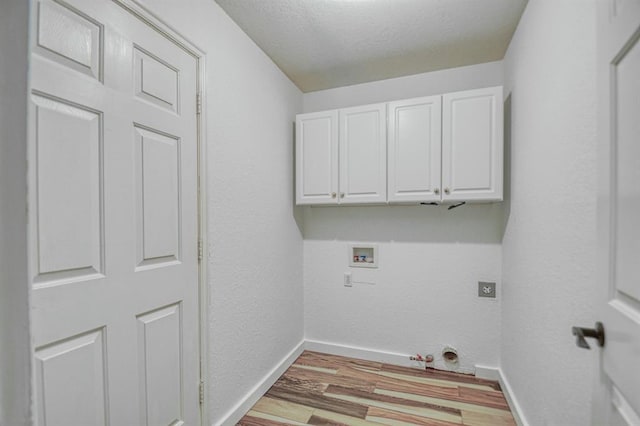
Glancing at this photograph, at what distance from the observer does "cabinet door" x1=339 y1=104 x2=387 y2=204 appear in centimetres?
218

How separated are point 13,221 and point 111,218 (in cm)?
77

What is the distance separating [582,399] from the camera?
105cm

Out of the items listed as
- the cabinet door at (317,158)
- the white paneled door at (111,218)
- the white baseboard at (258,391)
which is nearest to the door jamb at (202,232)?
the white paneled door at (111,218)

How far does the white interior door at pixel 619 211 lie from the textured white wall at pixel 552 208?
16cm

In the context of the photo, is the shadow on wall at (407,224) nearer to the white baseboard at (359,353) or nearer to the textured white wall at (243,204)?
the textured white wall at (243,204)

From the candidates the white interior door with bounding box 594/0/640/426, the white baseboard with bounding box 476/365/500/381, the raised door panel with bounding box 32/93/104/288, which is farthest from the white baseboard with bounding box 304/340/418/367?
the raised door panel with bounding box 32/93/104/288

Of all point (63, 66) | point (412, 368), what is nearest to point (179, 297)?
point (63, 66)

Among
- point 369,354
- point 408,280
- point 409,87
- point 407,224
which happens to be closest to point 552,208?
point 407,224

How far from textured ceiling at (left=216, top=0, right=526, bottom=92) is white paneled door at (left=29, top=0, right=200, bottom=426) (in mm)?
633

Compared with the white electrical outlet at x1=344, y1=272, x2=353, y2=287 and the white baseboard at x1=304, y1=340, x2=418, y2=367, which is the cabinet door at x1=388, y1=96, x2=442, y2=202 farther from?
the white baseboard at x1=304, y1=340, x2=418, y2=367

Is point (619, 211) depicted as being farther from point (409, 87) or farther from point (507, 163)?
point (409, 87)

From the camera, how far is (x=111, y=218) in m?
1.09

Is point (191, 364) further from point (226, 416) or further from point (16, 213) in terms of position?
point (16, 213)

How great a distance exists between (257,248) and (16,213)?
5.22 feet
